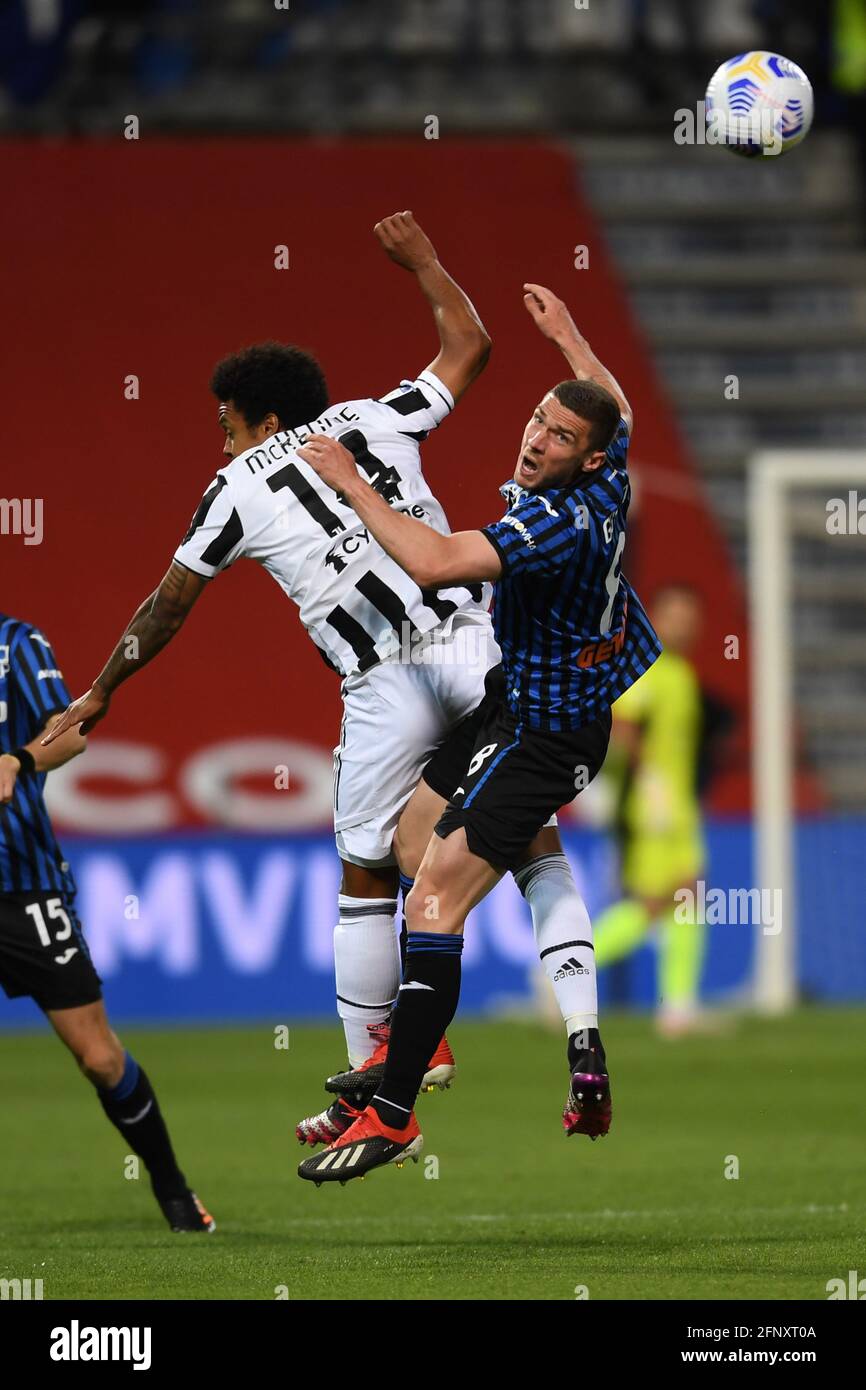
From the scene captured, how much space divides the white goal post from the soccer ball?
7.55 metres

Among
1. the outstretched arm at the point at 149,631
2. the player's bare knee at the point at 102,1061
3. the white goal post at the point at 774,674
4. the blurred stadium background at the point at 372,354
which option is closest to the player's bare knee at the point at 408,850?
the outstretched arm at the point at 149,631

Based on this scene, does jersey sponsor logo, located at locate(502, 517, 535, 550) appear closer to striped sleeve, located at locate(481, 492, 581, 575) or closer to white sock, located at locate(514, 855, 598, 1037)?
striped sleeve, located at locate(481, 492, 581, 575)

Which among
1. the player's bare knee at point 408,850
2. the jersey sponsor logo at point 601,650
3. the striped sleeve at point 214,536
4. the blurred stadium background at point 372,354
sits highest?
the blurred stadium background at point 372,354

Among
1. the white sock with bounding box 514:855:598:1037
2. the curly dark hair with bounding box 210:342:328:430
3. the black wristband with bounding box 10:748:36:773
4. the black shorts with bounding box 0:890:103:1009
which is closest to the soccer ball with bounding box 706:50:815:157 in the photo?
the curly dark hair with bounding box 210:342:328:430

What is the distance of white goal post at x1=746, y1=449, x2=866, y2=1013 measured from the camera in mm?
14422

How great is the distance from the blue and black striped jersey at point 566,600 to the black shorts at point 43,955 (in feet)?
5.84

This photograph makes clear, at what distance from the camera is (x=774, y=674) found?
1455 centimetres

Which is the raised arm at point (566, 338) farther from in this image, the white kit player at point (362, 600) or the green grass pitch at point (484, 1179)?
the green grass pitch at point (484, 1179)

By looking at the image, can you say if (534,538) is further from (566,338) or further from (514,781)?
(566,338)

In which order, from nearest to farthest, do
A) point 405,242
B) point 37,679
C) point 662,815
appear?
point 405,242, point 37,679, point 662,815

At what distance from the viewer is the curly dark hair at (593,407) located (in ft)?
20.9

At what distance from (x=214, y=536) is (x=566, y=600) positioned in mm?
1009

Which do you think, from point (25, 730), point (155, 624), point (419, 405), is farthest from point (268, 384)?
point (25, 730)

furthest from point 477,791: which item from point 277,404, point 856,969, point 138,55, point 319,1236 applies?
point 138,55
